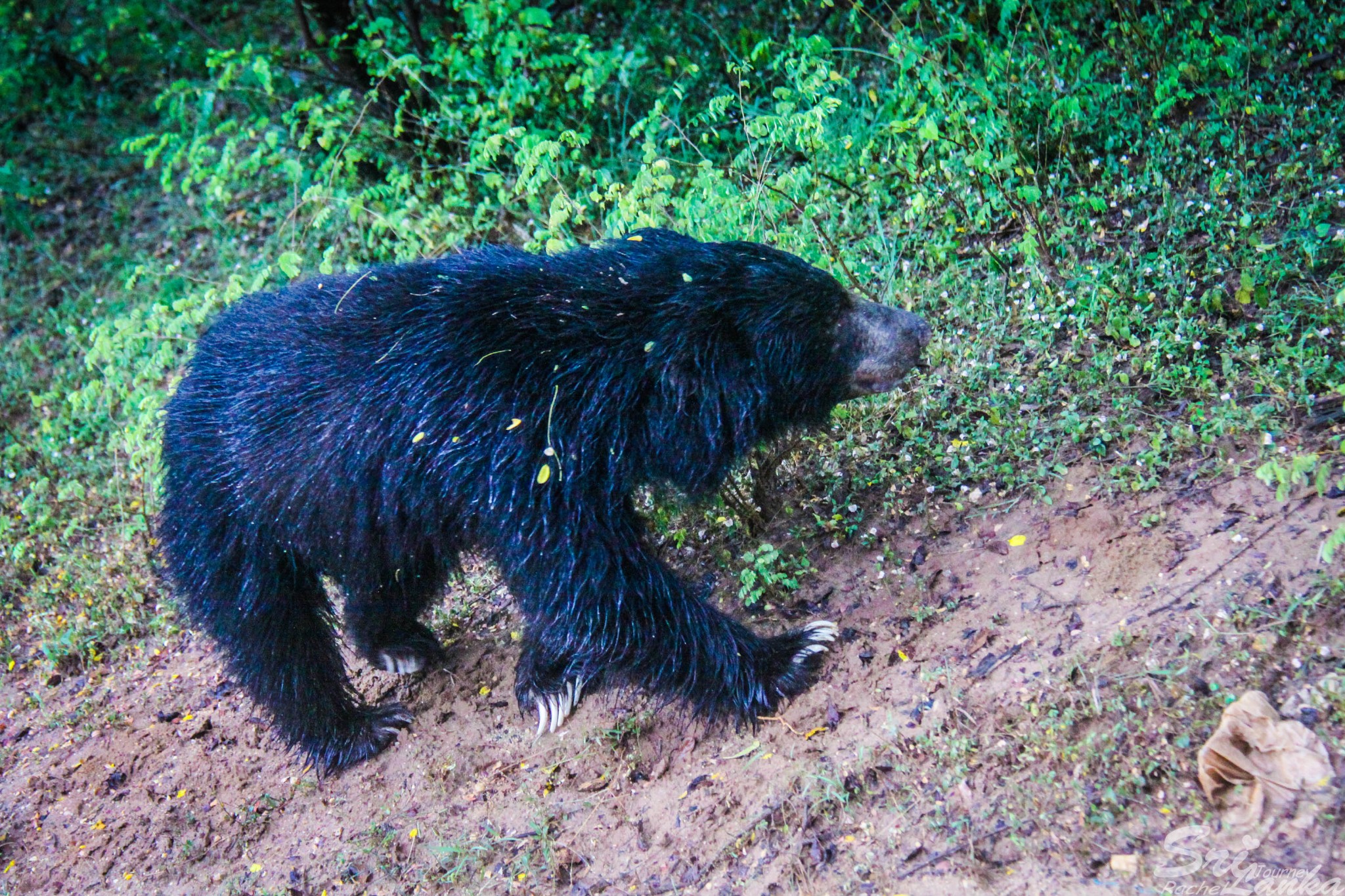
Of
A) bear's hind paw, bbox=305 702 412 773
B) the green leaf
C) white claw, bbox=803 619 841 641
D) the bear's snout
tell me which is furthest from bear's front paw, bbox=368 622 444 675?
the bear's snout

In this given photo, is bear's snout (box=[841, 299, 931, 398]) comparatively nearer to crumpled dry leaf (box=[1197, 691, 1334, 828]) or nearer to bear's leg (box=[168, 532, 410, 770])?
crumpled dry leaf (box=[1197, 691, 1334, 828])

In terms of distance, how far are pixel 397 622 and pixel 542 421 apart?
1582 mm

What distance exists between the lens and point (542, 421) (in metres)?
3.31

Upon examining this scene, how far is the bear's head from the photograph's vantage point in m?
3.40

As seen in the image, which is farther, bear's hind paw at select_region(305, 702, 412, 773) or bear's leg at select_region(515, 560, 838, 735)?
bear's hind paw at select_region(305, 702, 412, 773)

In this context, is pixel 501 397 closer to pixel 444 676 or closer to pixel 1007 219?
pixel 444 676

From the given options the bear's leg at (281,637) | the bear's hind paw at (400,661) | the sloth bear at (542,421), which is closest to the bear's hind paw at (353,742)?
the bear's leg at (281,637)

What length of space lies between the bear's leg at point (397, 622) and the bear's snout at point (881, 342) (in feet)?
5.98

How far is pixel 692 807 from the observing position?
3.39 meters

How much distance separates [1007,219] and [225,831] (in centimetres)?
455

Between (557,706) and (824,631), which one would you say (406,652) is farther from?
(824,631)

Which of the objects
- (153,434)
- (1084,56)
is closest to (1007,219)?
(1084,56)

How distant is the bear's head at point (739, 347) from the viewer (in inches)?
134

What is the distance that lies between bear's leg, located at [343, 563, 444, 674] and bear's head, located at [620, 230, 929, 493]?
4.15 feet
